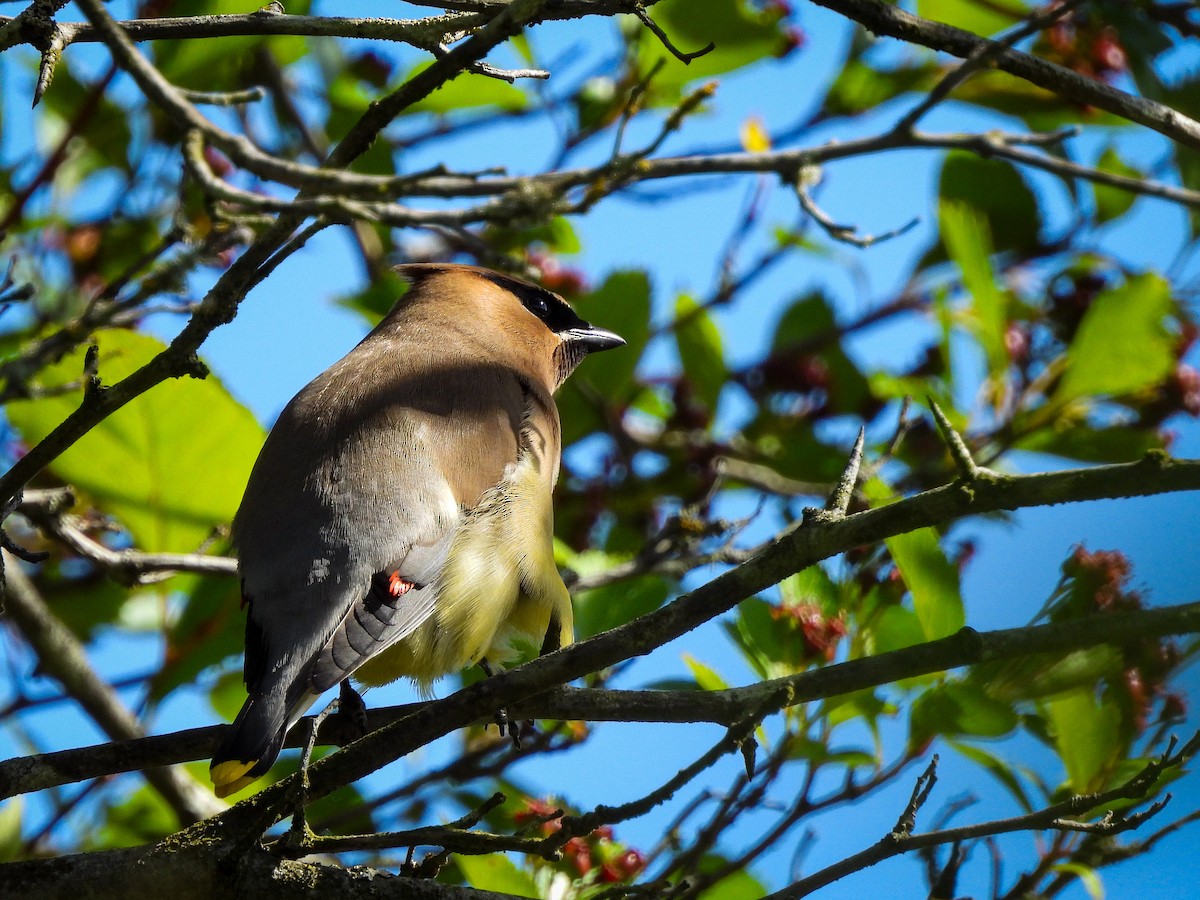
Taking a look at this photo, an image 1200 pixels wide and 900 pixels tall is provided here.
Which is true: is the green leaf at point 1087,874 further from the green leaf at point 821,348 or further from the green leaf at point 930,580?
the green leaf at point 821,348

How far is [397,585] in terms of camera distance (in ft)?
10.3

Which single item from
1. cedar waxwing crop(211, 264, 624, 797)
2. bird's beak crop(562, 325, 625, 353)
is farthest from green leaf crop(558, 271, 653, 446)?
cedar waxwing crop(211, 264, 624, 797)

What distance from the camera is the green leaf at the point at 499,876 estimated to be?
2959 millimetres

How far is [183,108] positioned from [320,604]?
4.07ft

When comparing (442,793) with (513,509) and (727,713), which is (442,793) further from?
(727,713)

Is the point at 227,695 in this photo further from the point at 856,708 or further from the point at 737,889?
the point at 856,708

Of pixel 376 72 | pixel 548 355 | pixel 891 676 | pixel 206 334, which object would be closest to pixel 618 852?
pixel 891 676

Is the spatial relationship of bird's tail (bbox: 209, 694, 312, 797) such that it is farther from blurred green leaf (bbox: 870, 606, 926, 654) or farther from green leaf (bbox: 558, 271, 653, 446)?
green leaf (bbox: 558, 271, 653, 446)

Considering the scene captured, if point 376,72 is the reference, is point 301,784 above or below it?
below

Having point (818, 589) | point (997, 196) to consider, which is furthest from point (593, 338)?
point (818, 589)

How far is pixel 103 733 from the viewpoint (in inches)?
154

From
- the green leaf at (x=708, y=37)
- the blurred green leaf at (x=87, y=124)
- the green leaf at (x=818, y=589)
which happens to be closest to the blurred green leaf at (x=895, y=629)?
the green leaf at (x=818, y=589)

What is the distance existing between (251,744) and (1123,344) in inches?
103

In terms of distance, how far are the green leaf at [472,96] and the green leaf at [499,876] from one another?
2391 millimetres
